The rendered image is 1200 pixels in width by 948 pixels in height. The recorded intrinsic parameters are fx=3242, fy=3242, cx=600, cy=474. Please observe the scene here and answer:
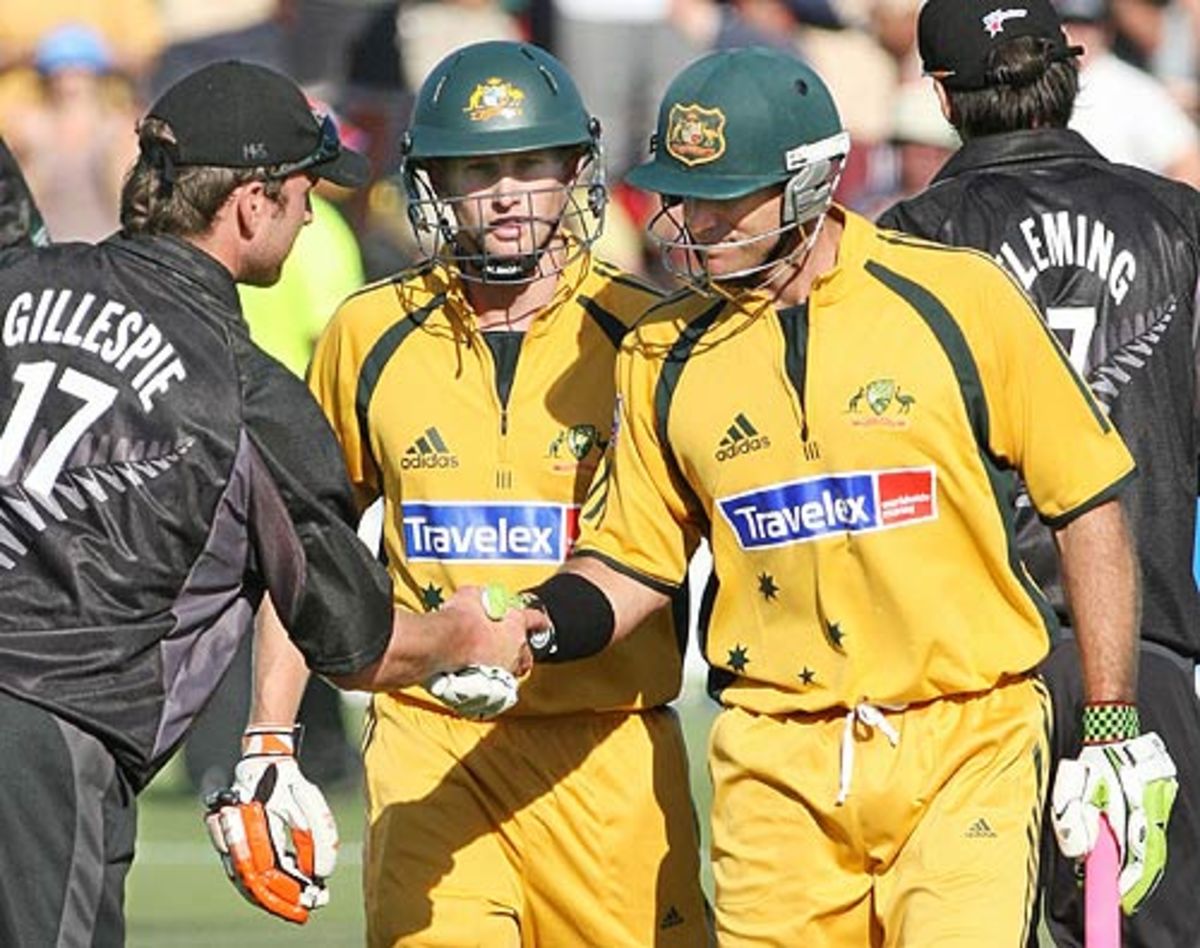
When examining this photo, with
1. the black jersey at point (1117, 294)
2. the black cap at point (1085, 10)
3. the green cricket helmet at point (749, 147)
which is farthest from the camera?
the black cap at point (1085, 10)

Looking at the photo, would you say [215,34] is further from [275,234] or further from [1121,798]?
[1121,798]

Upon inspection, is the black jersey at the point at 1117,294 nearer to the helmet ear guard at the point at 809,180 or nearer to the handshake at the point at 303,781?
the helmet ear guard at the point at 809,180

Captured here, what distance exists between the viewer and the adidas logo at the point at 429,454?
22.1 feet

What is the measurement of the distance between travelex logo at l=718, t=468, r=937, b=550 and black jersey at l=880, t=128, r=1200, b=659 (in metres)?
0.86

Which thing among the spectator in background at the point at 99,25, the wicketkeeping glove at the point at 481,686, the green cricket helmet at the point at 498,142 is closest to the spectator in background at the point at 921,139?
the green cricket helmet at the point at 498,142

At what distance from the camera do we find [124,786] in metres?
5.75

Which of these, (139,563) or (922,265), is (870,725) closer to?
(922,265)

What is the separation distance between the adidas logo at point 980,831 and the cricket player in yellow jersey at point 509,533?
1.04 m

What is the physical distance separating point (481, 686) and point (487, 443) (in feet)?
2.22

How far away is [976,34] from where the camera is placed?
6.94 metres

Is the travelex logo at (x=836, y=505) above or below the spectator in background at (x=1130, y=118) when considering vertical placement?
below

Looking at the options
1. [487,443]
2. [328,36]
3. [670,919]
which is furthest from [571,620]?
[328,36]

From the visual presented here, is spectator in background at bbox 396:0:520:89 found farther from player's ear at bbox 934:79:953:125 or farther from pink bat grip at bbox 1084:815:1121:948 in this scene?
pink bat grip at bbox 1084:815:1121:948

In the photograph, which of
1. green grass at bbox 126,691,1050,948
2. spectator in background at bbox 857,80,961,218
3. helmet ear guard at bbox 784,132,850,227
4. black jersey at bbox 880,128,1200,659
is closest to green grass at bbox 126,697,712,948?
green grass at bbox 126,691,1050,948
